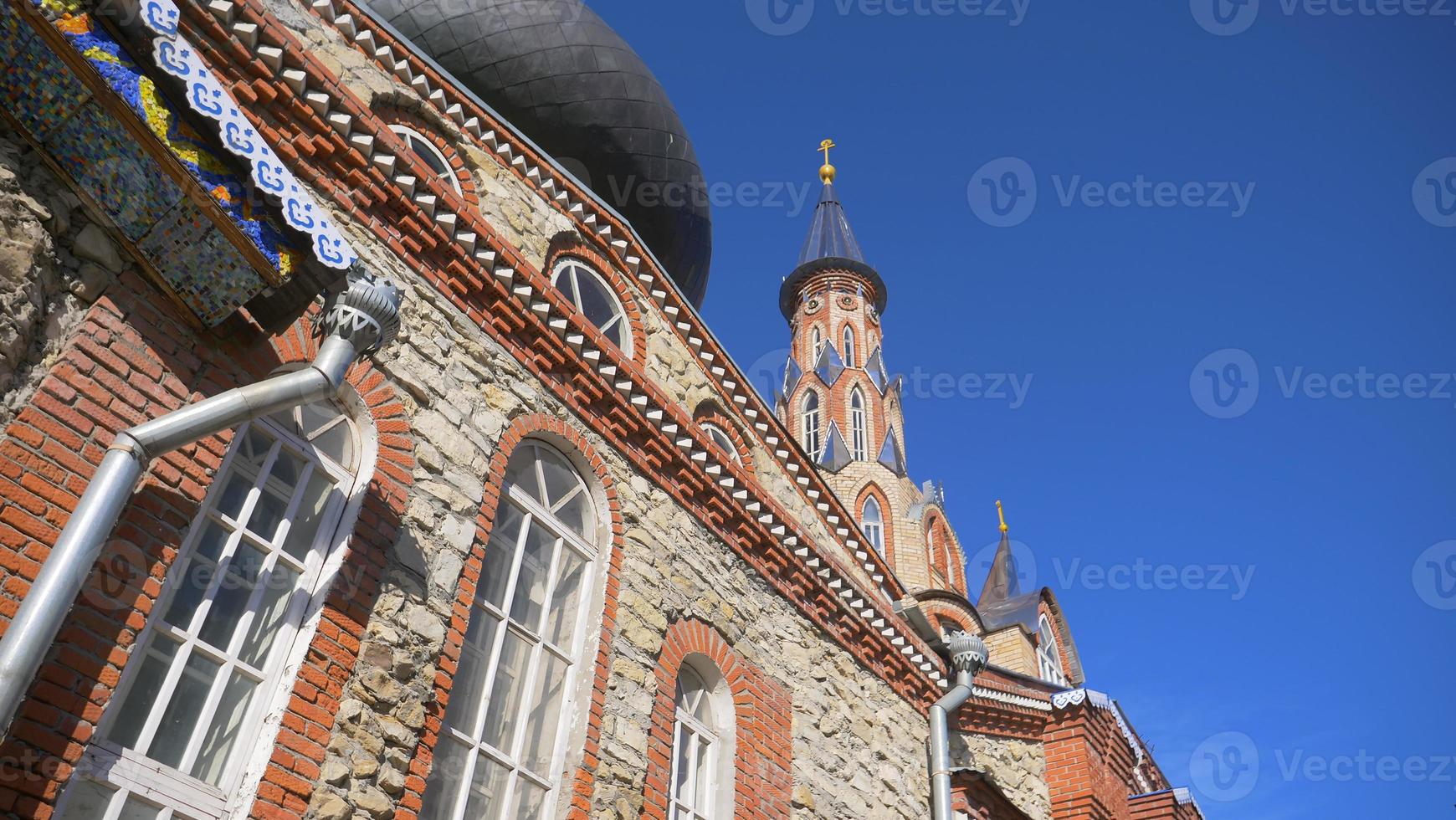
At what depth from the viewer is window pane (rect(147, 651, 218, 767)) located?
4.25 m

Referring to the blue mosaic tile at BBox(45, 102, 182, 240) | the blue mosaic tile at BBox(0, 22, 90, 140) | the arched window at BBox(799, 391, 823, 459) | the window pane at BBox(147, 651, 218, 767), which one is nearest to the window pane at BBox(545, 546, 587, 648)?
the window pane at BBox(147, 651, 218, 767)

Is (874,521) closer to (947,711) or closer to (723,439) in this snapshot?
(947,711)

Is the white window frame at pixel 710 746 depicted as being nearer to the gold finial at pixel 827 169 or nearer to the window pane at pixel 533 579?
the window pane at pixel 533 579

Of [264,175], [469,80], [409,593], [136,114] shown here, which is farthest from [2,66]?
[469,80]

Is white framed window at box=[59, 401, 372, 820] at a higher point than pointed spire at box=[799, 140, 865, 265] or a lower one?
lower

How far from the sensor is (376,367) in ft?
18.5

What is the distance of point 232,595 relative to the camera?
471cm

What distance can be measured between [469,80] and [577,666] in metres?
5.84

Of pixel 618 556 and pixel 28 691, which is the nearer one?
pixel 28 691

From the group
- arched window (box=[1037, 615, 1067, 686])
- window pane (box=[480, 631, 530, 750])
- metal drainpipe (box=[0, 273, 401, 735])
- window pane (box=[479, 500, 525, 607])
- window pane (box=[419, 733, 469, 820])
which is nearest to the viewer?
metal drainpipe (box=[0, 273, 401, 735])

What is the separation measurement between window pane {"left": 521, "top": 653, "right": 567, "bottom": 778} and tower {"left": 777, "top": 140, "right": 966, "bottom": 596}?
78.2 ft

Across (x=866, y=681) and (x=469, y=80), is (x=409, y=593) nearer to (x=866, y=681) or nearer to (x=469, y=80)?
(x=866, y=681)

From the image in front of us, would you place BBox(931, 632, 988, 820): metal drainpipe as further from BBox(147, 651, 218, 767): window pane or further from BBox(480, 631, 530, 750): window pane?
BBox(147, 651, 218, 767): window pane

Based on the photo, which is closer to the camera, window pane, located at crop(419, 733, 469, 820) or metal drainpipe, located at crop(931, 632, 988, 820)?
window pane, located at crop(419, 733, 469, 820)
